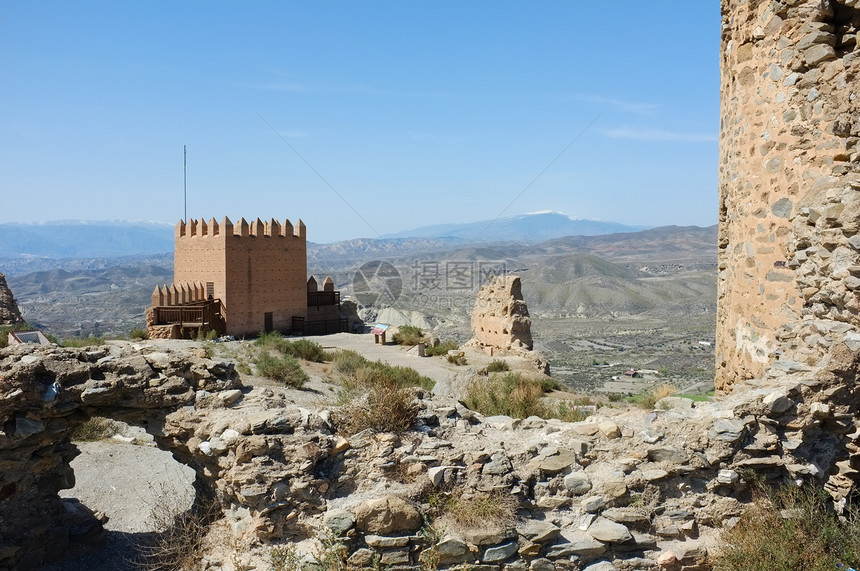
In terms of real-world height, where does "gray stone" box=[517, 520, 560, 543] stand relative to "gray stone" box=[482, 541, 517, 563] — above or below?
above

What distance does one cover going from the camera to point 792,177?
514cm

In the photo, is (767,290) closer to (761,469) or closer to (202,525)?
(761,469)

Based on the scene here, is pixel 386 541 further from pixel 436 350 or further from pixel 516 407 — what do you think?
pixel 436 350

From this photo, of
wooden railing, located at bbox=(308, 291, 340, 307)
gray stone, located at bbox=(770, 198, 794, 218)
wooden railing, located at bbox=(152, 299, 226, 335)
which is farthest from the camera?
wooden railing, located at bbox=(308, 291, 340, 307)

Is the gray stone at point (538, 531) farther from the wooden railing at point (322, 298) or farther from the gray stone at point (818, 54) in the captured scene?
the wooden railing at point (322, 298)

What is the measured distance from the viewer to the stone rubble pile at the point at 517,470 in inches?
171

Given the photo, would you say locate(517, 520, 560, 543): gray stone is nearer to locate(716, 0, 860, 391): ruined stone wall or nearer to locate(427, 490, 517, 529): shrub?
locate(427, 490, 517, 529): shrub

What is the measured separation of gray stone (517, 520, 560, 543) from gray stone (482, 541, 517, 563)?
145 mm

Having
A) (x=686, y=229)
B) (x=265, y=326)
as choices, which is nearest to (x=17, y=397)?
(x=265, y=326)

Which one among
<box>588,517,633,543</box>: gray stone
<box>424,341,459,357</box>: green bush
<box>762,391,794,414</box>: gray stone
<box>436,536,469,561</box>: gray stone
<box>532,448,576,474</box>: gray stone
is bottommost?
<box>424,341,459,357</box>: green bush

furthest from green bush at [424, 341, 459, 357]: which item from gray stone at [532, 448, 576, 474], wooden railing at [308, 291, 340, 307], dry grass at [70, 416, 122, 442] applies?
gray stone at [532, 448, 576, 474]

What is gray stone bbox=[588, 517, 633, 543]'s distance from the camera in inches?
171

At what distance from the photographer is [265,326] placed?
23.0m

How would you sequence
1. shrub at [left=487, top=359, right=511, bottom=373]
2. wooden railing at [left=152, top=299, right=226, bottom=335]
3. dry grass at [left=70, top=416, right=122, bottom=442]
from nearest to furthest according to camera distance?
dry grass at [left=70, top=416, right=122, bottom=442], shrub at [left=487, top=359, right=511, bottom=373], wooden railing at [left=152, top=299, right=226, bottom=335]
